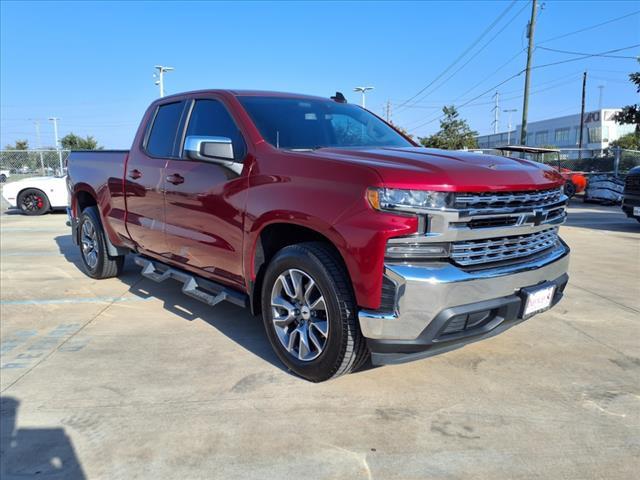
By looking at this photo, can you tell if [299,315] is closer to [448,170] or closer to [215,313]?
[448,170]

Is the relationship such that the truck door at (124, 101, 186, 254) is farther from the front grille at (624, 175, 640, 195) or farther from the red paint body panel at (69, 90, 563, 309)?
the front grille at (624, 175, 640, 195)

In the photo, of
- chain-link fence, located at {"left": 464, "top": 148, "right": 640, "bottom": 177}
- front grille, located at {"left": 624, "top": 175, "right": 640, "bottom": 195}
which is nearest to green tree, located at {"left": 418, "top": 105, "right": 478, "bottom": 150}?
chain-link fence, located at {"left": 464, "top": 148, "right": 640, "bottom": 177}

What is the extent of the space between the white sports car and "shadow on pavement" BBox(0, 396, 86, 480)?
1233 cm

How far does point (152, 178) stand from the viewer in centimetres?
456

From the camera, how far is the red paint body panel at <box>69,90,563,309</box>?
2.72m

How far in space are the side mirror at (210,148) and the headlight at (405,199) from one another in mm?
1222

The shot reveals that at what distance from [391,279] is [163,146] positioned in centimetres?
290

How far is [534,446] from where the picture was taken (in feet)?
8.58

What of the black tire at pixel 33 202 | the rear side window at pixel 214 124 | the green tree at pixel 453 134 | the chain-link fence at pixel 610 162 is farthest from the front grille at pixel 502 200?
the green tree at pixel 453 134

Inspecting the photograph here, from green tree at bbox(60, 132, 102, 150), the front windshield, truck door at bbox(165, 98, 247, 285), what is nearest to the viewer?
truck door at bbox(165, 98, 247, 285)

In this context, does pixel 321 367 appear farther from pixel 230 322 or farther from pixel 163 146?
pixel 163 146

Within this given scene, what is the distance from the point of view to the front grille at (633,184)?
1007 centimetres

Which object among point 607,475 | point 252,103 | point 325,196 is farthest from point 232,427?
point 252,103

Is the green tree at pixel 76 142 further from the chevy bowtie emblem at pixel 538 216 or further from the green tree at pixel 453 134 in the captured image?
the chevy bowtie emblem at pixel 538 216
